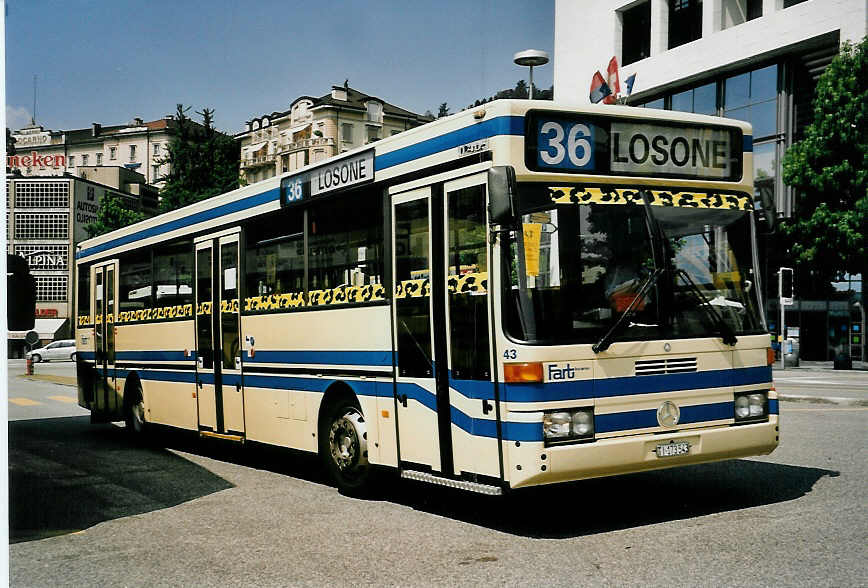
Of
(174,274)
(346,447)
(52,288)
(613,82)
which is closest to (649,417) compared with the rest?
(346,447)

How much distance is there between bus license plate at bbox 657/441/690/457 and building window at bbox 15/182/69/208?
4149 inches

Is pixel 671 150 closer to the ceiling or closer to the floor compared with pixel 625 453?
closer to the ceiling

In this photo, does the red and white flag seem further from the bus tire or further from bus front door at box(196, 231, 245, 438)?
Answer: bus front door at box(196, 231, 245, 438)

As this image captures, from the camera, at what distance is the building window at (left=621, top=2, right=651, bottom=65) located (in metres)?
46.6

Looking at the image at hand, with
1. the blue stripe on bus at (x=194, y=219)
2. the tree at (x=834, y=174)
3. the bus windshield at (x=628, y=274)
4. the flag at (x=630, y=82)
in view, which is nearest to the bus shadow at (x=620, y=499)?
the bus windshield at (x=628, y=274)

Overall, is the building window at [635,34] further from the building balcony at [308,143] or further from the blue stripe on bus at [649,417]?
the building balcony at [308,143]

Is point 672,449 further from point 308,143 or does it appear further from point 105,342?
point 308,143

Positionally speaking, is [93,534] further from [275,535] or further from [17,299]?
[17,299]

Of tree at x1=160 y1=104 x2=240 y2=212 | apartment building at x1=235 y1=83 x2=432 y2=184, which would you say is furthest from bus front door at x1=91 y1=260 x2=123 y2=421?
apartment building at x1=235 y1=83 x2=432 y2=184

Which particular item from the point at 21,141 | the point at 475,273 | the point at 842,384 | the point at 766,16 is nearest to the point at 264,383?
the point at 475,273

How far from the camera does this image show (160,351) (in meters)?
14.0

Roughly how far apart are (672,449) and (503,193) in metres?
2.39

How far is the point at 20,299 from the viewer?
273 inches

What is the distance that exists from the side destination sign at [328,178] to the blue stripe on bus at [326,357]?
1604 mm
